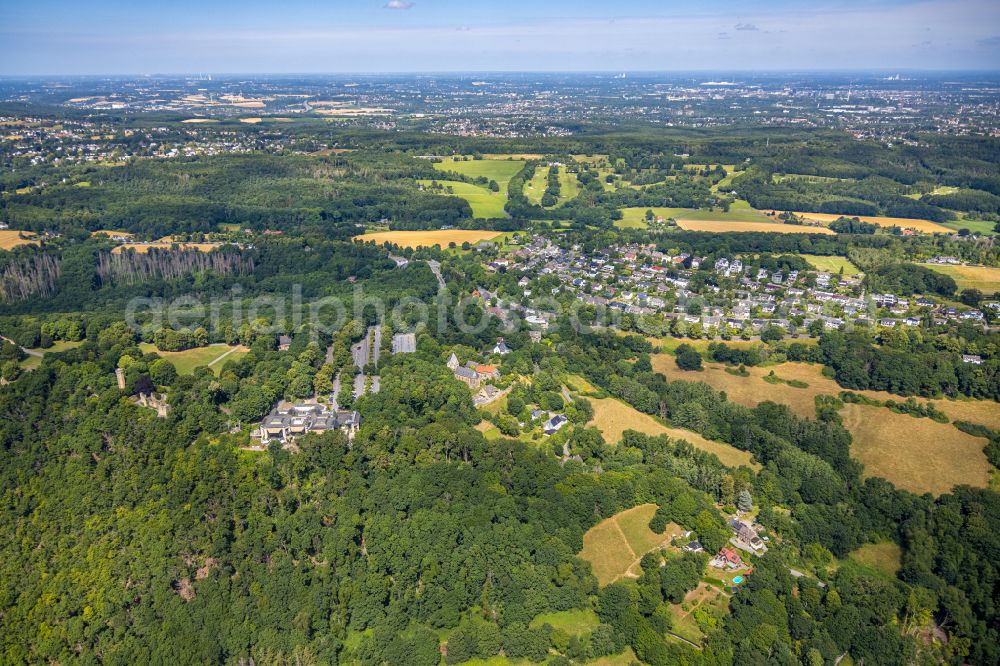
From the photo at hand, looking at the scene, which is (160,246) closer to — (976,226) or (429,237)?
(429,237)

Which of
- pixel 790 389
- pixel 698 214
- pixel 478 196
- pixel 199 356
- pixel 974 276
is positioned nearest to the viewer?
pixel 790 389

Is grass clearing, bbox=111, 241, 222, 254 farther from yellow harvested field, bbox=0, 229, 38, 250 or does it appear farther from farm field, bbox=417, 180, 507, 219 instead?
farm field, bbox=417, 180, 507, 219

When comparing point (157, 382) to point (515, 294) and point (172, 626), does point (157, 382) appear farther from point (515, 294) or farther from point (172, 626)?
point (515, 294)

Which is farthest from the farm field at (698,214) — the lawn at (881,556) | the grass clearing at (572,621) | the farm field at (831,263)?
the grass clearing at (572,621)

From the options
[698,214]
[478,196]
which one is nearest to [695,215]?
[698,214]

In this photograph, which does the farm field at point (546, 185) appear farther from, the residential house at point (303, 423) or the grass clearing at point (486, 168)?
the residential house at point (303, 423)

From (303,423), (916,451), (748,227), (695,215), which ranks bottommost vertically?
(916,451)
